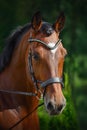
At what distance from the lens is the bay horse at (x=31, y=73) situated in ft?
28.1

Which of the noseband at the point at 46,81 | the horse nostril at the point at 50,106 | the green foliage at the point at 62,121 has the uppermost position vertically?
the noseband at the point at 46,81

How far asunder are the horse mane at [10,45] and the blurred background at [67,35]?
55.3 inches

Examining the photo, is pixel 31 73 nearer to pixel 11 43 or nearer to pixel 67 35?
pixel 11 43

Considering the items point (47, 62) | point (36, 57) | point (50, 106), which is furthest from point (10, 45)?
point (50, 106)

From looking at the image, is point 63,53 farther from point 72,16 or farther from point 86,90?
point 86,90

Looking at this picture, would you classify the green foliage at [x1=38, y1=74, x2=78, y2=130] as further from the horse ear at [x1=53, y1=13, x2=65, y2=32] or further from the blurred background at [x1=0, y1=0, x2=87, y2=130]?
the horse ear at [x1=53, y1=13, x2=65, y2=32]

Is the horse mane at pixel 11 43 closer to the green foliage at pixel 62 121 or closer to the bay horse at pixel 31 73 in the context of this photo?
the bay horse at pixel 31 73

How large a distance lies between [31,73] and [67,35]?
1404 centimetres

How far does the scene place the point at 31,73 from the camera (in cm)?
873

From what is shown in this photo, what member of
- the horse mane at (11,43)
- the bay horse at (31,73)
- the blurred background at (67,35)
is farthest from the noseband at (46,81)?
the blurred background at (67,35)

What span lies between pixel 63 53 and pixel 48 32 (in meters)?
0.28

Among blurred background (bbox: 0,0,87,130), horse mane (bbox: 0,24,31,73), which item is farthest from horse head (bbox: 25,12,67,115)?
blurred background (bbox: 0,0,87,130)

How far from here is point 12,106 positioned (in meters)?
8.86

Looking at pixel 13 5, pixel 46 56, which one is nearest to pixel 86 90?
pixel 13 5
